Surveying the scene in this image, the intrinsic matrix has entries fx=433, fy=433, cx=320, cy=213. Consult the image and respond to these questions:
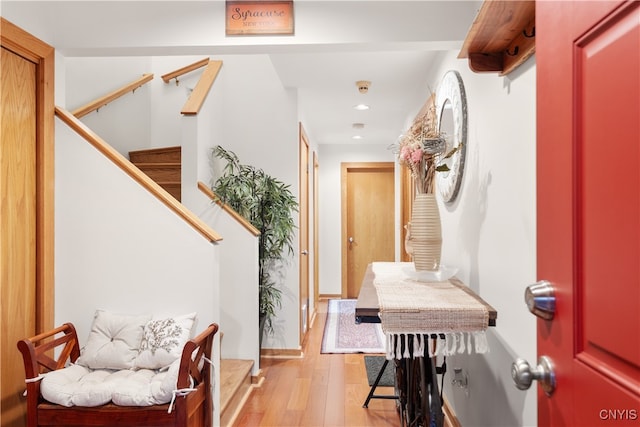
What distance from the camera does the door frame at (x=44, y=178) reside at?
2.15m

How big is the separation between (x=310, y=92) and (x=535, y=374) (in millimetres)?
3626

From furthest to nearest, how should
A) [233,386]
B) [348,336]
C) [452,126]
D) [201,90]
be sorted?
[348,336]
[201,90]
[233,386]
[452,126]

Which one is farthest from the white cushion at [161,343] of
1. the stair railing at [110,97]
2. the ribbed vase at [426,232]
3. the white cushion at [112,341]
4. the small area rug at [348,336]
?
the stair railing at [110,97]

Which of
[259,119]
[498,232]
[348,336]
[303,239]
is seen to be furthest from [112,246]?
[348,336]

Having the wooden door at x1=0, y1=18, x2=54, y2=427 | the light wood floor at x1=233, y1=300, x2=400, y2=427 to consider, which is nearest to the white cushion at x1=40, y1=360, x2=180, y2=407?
the wooden door at x1=0, y1=18, x2=54, y2=427

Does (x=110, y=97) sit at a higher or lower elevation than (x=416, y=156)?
higher

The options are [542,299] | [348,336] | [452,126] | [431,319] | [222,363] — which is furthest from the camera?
[348,336]

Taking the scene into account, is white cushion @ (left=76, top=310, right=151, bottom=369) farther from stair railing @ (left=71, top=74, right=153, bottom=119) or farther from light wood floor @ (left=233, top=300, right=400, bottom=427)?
stair railing @ (left=71, top=74, right=153, bottom=119)

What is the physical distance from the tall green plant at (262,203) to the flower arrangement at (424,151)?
169 cm

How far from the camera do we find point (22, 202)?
2053 millimetres

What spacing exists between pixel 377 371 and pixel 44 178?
278 centimetres

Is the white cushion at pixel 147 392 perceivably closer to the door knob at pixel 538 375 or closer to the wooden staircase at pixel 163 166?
the door knob at pixel 538 375

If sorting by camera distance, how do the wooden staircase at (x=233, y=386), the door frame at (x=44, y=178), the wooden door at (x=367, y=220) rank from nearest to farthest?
the door frame at (x=44, y=178) → the wooden staircase at (x=233, y=386) → the wooden door at (x=367, y=220)

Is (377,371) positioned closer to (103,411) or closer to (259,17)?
(103,411)
